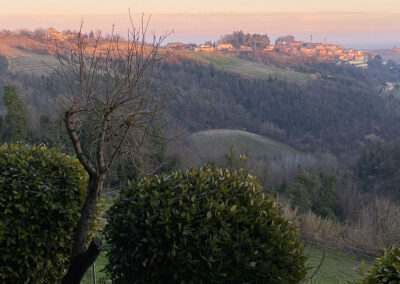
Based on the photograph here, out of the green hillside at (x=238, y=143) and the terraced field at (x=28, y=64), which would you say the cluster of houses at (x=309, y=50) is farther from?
the terraced field at (x=28, y=64)

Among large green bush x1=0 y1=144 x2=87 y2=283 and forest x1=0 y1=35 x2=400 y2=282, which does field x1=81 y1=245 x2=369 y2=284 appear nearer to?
forest x1=0 y1=35 x2=400 y2=282

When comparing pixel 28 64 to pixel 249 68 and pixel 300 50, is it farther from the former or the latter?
pixel 300 50

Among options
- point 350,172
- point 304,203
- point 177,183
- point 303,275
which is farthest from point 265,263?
point 350,172

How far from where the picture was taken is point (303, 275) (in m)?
3.58

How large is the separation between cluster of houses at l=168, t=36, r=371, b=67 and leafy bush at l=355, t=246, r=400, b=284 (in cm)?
8390

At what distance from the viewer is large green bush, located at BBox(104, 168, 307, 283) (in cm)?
337

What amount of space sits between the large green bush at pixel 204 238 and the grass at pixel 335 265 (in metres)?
11.0

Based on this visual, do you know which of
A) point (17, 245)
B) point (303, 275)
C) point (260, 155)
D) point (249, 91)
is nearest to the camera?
point (303, 275)

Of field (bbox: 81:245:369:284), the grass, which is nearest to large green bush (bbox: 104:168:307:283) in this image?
field (bbox: 81:245:369:284)

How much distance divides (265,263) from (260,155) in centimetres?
5197

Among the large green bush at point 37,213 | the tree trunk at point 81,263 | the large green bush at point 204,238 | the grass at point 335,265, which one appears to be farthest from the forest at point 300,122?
the large green bush at point 204,238

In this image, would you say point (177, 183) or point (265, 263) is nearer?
point (265, 263)

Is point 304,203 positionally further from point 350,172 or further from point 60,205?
point 60,205

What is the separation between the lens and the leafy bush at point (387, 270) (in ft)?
9.82
